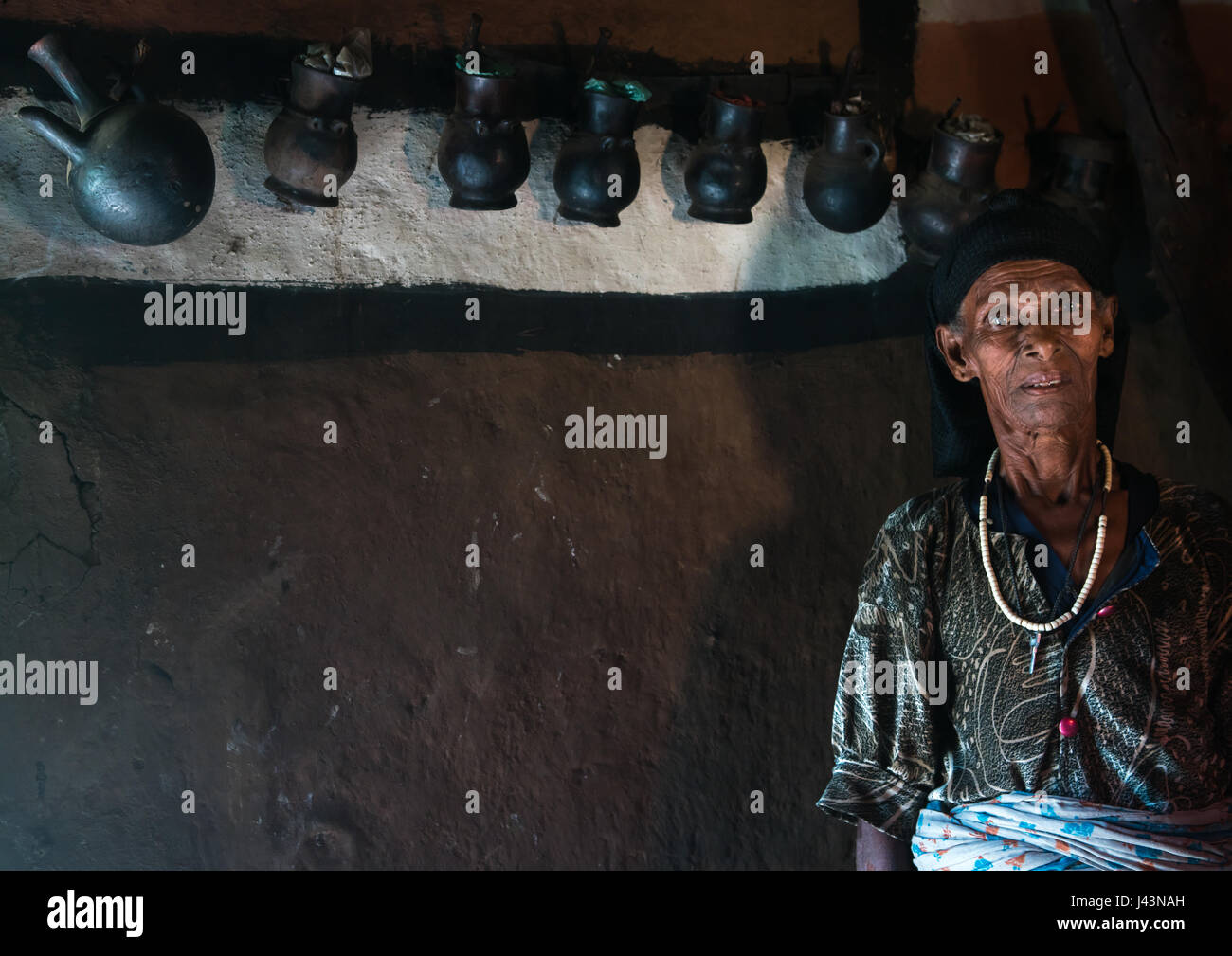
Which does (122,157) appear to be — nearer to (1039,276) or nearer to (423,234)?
(423,234)

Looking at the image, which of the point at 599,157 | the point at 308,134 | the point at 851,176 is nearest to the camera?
the point at 308,134

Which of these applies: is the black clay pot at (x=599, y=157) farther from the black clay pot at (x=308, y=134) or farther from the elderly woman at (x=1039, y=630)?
the elderly woman at (x=1039, y=630)

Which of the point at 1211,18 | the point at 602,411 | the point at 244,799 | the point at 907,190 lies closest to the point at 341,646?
the point at 244,799

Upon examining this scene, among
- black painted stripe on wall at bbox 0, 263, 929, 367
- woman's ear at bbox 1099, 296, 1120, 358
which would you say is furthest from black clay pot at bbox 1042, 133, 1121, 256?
woman's ear at bbox 1099, 296, 1120, 358

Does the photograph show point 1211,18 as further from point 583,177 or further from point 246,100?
point 246,100

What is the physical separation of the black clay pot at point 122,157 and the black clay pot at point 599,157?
2.55 ft

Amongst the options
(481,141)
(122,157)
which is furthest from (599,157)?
(122,157)

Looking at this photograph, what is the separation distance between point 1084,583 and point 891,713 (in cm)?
40

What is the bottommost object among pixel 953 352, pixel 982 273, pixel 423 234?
pixel 953 352

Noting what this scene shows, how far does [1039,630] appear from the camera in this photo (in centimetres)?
175

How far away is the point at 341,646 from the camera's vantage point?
2.34 m

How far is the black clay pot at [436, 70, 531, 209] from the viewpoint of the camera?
7.41ft
